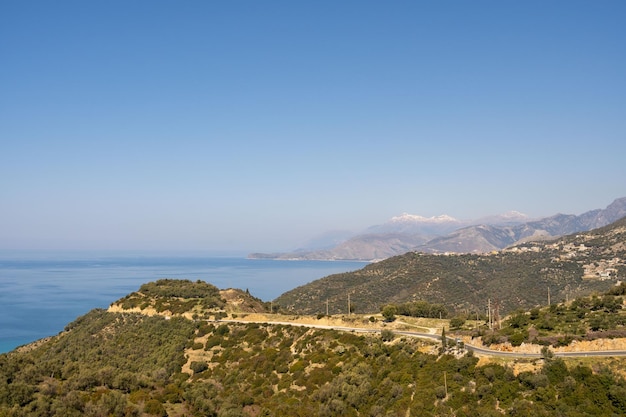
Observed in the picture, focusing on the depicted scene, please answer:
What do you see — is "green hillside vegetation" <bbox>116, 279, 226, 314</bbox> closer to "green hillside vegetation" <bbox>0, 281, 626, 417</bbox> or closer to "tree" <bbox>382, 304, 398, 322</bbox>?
"green hillside vegetation" <bbox>0, 281, 626, 417</bbox>

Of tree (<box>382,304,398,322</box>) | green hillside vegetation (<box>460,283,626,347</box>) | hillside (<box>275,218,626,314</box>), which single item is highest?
green hillside vegetation (<box>460,283,626,347</box>)

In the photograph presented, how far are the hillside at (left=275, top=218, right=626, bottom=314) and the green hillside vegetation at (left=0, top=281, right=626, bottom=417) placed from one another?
2727 inches

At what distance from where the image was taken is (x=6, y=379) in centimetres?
3466

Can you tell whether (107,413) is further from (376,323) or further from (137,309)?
(137,309)

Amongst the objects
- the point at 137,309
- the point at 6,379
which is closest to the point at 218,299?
the point at 137,309

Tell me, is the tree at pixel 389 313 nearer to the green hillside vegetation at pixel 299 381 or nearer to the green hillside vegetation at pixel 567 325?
the green hillside vegetation at pixel 299 381

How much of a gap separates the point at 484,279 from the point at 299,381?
4762 inches

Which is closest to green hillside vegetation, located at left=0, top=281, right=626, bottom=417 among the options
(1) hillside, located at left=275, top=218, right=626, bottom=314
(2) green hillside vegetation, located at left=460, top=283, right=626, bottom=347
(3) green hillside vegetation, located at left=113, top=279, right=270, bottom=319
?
(2) green hillside vegetation, located at left=460, top=283, right=626, bottom=347

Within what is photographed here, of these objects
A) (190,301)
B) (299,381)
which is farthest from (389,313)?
(190,301)

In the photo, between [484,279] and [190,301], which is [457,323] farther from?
[484,279]

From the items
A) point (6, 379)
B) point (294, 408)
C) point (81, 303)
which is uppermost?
point (6, 379)

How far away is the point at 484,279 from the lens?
146875 mm

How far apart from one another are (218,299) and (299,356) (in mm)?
30325

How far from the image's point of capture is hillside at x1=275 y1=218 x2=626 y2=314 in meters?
118
